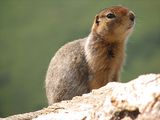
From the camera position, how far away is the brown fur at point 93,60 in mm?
8516

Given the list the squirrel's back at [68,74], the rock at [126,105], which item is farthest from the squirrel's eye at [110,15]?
the rock at [126,105]

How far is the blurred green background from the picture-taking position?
775 inches

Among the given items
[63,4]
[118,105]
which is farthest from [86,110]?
[63,4]

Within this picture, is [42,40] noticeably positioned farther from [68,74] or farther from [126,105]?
[126,105]

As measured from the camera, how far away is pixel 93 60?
8.67m

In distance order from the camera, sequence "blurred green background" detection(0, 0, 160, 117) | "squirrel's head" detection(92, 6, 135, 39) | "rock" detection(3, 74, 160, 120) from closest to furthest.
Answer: "rock" detection(3, 74, 160, 120), "squirrel's head" detection(92, 6, 135, 39), "blurred green background" detection(0, 0, 160, 117)

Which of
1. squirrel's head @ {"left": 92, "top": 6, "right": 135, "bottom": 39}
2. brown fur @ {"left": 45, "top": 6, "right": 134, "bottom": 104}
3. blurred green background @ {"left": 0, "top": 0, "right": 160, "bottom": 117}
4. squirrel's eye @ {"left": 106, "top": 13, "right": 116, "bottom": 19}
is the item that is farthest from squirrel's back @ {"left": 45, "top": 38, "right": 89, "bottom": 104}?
blurred green background @ {"left": 0, "top": 0, "right": 160, "bottom": 117}

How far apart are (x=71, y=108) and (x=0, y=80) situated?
53.6 feet

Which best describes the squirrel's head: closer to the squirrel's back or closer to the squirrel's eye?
the squirrel's eye

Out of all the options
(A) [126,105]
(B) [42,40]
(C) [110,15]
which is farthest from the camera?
(B) [42,40]

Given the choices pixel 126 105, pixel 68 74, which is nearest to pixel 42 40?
pixel 68 74

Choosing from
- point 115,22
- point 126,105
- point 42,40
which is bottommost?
point 126,105

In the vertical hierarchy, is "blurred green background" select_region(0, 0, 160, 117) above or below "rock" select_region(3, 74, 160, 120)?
above

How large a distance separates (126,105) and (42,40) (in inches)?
660
